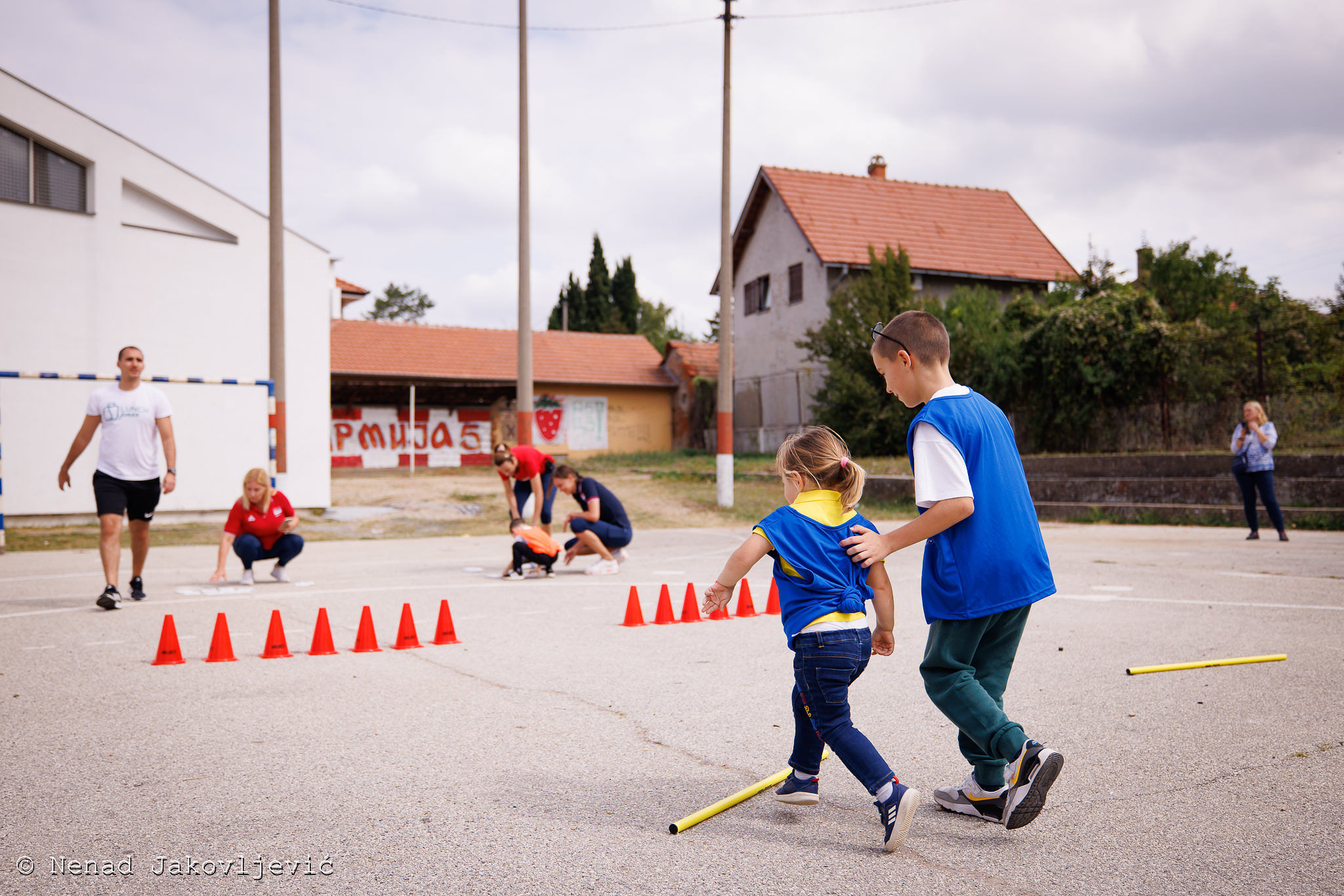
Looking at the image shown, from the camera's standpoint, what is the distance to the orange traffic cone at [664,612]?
7.67 metres

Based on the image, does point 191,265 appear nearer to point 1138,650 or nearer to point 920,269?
point 1138,650

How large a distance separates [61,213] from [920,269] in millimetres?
22503

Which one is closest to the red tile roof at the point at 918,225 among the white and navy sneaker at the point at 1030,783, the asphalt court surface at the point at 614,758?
the asphalt court surface at the point at 614,758

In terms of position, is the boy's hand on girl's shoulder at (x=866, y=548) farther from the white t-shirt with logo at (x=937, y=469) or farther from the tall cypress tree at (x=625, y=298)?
the tall cypress tree at (x=625, y=298)

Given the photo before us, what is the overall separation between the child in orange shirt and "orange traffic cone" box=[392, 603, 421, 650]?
11.7ft

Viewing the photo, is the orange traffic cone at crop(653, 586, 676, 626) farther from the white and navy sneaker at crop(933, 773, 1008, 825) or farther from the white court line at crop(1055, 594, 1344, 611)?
the white and navy sneaker at crop(933, 773, 1008, 825)

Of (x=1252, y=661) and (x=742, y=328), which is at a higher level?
(x=742, y=328)

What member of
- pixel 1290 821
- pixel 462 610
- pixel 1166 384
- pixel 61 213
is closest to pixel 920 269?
pixel 1166 384

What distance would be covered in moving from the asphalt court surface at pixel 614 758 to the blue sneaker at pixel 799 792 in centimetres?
6

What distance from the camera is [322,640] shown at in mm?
6383

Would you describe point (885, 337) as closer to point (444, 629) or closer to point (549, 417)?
point (444, 629)

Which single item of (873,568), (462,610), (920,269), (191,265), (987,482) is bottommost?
(462,610)

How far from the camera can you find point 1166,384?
18.5 m

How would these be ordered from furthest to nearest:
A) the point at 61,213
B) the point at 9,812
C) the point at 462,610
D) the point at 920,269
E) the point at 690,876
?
the point at 920,269 < the point at 61,213 < the point at 462,610 < the point at 9,812 < the point at 690,876
